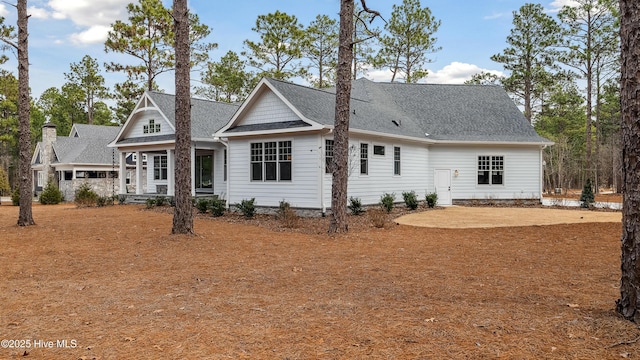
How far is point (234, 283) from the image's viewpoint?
20.2 feet

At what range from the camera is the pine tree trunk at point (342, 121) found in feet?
37.0

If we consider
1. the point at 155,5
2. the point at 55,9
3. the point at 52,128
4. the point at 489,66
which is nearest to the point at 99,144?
the point at 52,128

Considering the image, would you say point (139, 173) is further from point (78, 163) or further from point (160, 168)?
point (78, 163)

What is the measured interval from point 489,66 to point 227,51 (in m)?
21.1

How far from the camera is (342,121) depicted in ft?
37.1


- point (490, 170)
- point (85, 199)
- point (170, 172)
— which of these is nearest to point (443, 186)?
point (490, 170)

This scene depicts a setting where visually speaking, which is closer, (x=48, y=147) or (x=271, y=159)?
(x=271, y=159)

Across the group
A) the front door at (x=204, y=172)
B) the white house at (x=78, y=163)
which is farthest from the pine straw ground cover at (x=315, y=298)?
the white house at (x=78, y=163)

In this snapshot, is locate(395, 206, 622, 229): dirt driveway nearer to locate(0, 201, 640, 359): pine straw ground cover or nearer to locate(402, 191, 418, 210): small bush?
locate(402, 191, 418, 210): small bush

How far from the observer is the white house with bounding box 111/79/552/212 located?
15.3 meters

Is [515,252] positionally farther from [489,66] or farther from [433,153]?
[489,66]

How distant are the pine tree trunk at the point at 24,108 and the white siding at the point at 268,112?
700cm

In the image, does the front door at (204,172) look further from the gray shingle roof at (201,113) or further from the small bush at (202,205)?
the small bush at (202,205)

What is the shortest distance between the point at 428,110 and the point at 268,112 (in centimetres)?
954
